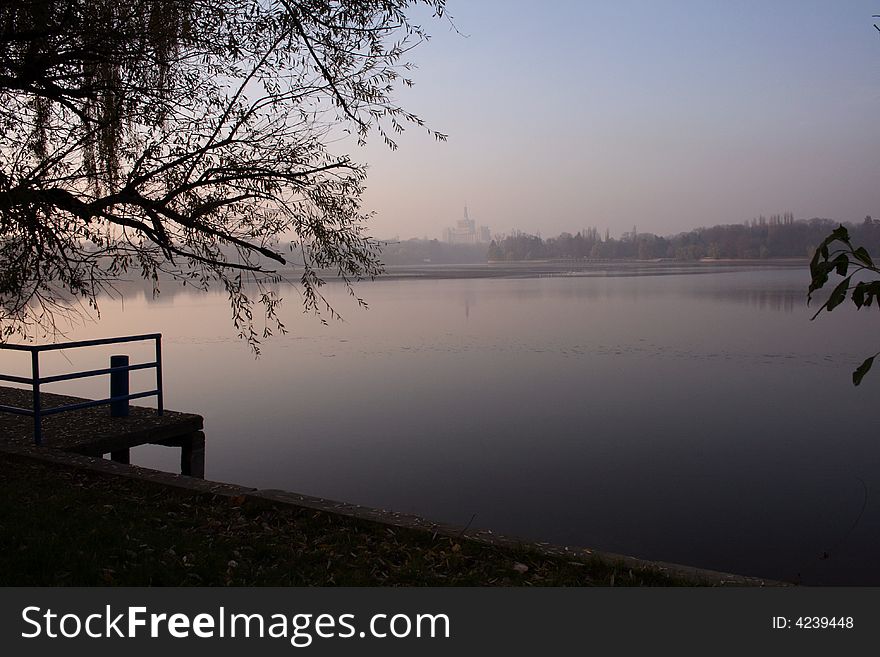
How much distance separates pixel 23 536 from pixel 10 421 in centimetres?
592

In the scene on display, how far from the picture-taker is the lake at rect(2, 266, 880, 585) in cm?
994

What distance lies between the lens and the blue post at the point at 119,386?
1045 cm

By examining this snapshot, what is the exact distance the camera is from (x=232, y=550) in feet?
18.4

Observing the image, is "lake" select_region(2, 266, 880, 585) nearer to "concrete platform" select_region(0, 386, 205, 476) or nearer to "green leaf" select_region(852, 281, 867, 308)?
"concrete platform" select_region(0, 386, 205, 476)

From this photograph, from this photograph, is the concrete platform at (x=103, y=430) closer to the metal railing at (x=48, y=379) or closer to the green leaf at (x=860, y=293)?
the metal railing at (x=48, y=379)

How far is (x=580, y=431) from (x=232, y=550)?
10.2 m

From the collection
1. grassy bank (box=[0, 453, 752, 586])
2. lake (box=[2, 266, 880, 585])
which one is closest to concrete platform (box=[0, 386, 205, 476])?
lake (box=[2, 266, 880, 585])

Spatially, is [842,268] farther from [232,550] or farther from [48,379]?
[48,379]

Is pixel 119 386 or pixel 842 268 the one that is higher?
pixel 842 268

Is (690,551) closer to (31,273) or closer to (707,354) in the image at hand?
(31,273)

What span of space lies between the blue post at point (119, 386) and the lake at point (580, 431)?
264 cm

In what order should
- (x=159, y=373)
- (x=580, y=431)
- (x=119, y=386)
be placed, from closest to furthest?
1. (x=119, y=386)
2. (x=159, y=373)
3. (x=580, y=431)

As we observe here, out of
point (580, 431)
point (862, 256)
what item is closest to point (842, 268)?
point (862, 256)

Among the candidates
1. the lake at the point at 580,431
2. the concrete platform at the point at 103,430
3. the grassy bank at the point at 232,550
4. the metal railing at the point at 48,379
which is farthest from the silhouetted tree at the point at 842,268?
the concrete platform at the point at 103,430
